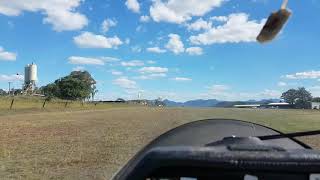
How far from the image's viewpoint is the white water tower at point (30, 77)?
175 metres

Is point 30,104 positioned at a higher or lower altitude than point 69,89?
lower

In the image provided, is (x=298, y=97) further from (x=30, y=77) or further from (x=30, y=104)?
(x=30, y=104)

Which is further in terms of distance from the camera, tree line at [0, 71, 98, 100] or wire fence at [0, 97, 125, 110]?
tree line at [0, 71, 98, 100]

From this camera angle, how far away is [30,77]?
578 ft

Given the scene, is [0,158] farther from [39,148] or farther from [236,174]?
[236,174]

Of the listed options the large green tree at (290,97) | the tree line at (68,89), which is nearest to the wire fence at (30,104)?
the tree line at (68,89)

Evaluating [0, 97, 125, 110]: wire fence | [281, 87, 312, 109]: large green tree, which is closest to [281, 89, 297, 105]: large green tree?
[281, 87, 312, 109]: large green tree

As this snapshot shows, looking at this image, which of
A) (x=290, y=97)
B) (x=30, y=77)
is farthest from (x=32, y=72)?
(x=290, y=97)

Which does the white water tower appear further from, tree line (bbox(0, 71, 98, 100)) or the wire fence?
the wire fence

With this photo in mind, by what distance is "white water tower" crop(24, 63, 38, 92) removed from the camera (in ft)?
574

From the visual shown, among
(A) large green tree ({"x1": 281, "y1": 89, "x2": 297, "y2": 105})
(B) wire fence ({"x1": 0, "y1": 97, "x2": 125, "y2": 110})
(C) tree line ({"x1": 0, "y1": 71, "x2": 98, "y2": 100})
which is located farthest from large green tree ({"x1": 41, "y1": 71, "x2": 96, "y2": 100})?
(B) wire fence ({"x1": 0, "y1": 97, "x2": 125, "y2": 110})

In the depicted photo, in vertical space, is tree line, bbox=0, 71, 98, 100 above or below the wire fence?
above

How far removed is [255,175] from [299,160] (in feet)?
0.61

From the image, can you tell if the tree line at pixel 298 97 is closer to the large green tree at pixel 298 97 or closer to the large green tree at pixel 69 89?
the large green tree at pixel 298 97
